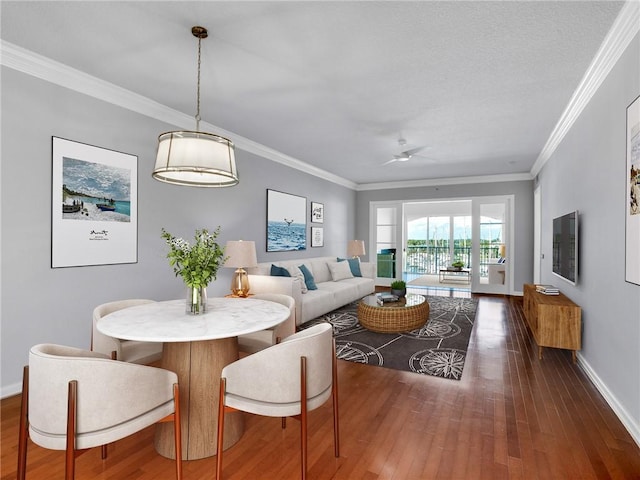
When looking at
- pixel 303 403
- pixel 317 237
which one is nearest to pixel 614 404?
pixel 303 403

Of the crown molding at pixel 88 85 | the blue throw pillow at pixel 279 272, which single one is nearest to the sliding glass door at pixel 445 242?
the blue throw pillow at pixel 279 272

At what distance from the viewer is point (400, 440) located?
2.11 metres

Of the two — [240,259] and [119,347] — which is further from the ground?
[240,259]

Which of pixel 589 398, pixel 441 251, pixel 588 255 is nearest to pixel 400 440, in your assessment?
pixel 589 398

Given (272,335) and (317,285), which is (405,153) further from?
(272,335)

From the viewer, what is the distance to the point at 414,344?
3.90 m

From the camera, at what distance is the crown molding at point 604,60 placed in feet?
6.99

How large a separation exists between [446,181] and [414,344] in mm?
5065

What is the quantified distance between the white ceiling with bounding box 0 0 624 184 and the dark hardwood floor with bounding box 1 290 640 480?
265cm

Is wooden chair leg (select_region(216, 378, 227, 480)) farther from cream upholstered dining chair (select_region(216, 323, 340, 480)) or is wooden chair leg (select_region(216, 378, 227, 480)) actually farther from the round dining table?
the round dining table

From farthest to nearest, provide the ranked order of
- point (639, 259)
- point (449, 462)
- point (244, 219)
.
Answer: point (244, 219), point (639, 259), point (449, 462)

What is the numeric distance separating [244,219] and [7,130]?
2.75 m

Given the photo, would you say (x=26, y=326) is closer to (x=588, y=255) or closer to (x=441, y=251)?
(x=588, y=255)

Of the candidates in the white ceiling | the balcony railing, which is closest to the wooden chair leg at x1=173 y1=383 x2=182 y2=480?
the white ceiling
